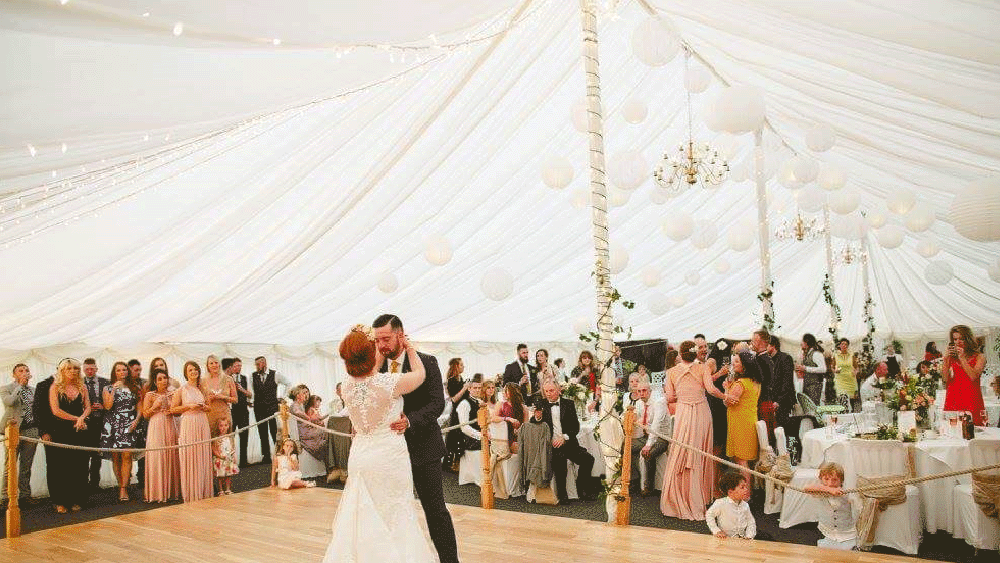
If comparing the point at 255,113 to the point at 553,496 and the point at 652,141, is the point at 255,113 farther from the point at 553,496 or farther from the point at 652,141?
the point at 652,141

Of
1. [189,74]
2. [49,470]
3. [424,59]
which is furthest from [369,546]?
[49,470]

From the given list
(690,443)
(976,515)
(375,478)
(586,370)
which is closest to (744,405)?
(690,443)

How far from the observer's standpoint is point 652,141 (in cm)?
857

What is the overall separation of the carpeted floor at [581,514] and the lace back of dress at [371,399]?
2835 mm

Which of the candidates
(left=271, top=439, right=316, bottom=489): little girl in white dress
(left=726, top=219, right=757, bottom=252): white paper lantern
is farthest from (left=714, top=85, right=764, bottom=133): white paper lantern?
(left=271, top=439, right=316, bottom=489): little girl in white dress

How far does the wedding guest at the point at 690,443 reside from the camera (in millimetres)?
5957

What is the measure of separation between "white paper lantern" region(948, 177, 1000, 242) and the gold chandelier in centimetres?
320

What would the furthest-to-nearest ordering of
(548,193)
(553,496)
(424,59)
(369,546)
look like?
(548,193)
(553,496)
(424,59)
(369,546)

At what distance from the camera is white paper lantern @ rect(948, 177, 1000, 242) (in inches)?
158

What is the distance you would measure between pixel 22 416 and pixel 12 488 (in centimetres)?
267

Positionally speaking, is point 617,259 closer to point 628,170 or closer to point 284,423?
point 628,170

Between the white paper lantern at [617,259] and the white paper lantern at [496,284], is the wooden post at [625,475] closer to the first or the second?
the white paper lantern at [496,284]

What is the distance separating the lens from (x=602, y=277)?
5.27 m

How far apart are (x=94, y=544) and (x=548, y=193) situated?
529 cm
